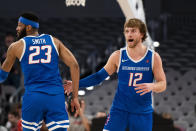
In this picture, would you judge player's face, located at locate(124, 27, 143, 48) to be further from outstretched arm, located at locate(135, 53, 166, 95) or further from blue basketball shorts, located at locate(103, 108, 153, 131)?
blue basketball shorts, located at locate(103, 108, 153, 131)

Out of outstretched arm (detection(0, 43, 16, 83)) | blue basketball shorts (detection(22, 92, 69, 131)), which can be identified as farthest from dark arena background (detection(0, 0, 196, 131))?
blue basketball shorts (detection(22, 92, 69, 131))

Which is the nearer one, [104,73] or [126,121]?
[126,121]

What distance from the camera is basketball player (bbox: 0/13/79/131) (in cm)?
459

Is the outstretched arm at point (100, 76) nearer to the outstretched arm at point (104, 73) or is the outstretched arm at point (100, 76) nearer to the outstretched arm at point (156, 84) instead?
the outstretched arm at point (104, 73)

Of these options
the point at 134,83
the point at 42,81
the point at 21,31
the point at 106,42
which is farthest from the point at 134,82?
the point at 106,42

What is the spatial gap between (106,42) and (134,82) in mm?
12033

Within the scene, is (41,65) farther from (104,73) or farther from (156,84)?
(156,84)

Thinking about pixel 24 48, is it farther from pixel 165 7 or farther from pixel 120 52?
pixel 165 7

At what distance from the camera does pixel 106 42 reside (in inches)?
673

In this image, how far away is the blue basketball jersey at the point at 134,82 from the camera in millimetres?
5109

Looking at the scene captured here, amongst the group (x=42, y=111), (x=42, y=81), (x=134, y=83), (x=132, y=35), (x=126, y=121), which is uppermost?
(x=132, y=35)

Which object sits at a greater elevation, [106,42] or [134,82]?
[134,82]

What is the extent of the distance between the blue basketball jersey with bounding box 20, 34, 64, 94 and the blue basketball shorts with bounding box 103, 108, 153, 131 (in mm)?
799

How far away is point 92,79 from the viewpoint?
5.44 m
